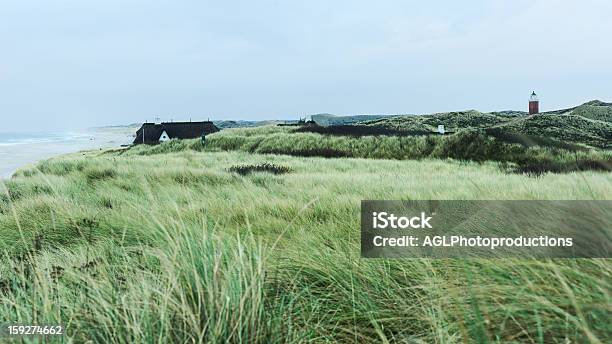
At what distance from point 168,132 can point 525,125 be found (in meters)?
9.19

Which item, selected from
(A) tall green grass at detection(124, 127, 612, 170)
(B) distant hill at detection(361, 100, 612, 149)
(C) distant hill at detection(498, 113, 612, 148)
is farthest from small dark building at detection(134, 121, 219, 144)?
(C) distant hill at detection(498, 113, 612, 148)

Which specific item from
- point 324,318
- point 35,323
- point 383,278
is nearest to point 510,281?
point 383,278

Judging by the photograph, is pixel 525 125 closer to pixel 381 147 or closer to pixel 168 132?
pixel 381 147

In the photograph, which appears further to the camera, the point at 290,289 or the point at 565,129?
the point at 565,129

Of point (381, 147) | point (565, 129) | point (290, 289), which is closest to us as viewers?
point (290, 289)

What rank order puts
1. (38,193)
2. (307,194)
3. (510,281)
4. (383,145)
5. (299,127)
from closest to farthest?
(510,281) → (307,194) → (38,193) → (383,145) → (299,127)

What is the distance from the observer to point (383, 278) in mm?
2328

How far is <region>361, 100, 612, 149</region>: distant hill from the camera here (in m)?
11.8

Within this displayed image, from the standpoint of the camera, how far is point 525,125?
13562 millimetres

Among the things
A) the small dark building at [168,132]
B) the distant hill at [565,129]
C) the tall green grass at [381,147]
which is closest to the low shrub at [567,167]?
the tall green grass at [381,147]

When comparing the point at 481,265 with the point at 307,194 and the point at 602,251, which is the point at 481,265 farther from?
the point at 307,194

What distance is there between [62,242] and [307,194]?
2074mm

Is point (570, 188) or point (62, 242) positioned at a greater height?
point (570, 188)

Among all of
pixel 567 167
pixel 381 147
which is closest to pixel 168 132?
pixel 381 147
